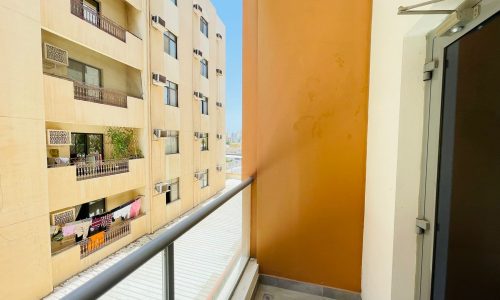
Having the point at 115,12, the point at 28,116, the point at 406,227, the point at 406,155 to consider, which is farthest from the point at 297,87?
the point at 115,12

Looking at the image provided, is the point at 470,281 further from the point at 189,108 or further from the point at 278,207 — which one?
the point at 189,108

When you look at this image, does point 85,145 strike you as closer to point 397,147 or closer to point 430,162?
point 397,147

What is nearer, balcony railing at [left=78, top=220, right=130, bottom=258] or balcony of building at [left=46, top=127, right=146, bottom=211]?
balcony of building at [left=46, top=127, right=146, bottom=211]

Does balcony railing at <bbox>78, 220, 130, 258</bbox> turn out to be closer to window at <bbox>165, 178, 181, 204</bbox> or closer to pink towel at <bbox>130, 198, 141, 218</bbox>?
pink towel at <bbox>130, 198, 141, 218</bbox>

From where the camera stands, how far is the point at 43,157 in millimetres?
3666

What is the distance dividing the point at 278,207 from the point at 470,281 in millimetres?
1100

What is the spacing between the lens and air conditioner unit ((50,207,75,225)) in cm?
415

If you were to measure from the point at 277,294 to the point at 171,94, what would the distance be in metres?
6.77

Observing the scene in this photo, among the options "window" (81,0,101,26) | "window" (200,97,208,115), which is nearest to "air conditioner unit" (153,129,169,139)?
"window" (81,0,101,26)

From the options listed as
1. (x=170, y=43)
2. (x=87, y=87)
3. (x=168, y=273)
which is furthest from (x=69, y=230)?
(x=170, y=43)

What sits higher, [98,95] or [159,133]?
[98,95]

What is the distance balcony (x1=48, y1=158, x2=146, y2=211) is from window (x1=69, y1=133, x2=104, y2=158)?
0.28 meters

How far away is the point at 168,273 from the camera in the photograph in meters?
0.75

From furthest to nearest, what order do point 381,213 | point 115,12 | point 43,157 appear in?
point 115,12 < point 43,157 < point 381,213
